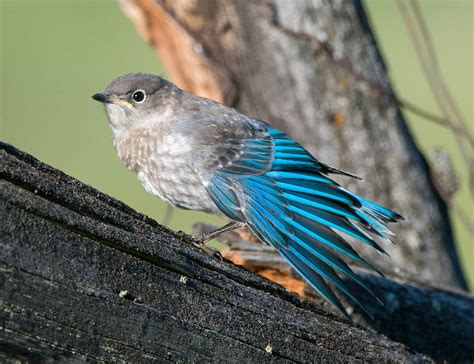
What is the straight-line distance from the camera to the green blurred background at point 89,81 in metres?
13.1

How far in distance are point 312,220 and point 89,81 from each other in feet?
40.4

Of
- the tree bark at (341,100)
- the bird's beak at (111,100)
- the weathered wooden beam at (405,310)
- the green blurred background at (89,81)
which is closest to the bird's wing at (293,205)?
the weathered wooden beam at (405,310)

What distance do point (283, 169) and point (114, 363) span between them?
90.8 inches

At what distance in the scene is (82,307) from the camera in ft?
7.72

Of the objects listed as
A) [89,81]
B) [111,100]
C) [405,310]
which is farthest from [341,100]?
[89,81]

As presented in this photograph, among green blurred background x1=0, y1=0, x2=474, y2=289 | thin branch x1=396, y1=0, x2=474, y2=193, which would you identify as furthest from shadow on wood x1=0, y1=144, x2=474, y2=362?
green blurred background x1=0, y1=0, x2=474, y2=289

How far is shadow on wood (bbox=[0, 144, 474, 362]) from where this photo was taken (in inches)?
90.0

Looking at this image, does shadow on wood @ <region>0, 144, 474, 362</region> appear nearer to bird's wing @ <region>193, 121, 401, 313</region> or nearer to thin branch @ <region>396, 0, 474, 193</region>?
bird's wing @ <region>193, 121, 401, 313</region>

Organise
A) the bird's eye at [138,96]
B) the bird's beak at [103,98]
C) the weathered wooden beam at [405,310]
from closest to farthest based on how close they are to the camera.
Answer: the weathered wooden beam at [405,310] → the bird's beak at [103,98] → the bird's eye at [138,96]

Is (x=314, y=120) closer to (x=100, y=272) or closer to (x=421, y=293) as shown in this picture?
(x=421, y=293)

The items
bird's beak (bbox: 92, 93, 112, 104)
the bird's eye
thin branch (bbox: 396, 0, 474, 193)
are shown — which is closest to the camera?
bird's beak (bbox: 92, 93, 112, 104)

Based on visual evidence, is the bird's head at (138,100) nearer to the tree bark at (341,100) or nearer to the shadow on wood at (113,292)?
the tree bark at (341,100)

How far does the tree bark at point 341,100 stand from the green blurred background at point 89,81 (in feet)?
17.4

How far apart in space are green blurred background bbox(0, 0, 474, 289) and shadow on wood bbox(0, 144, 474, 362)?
779 cm
